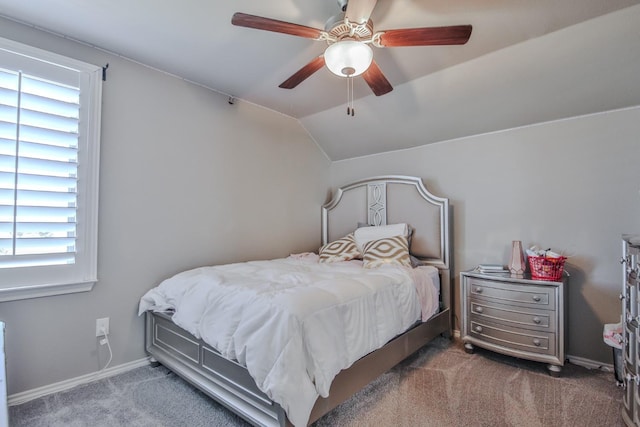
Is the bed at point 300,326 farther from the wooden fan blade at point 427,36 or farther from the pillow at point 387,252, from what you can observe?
the wooden fan blade at point 427,36

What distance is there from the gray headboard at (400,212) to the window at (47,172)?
8.51ft

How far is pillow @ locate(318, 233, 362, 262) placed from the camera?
3354mm

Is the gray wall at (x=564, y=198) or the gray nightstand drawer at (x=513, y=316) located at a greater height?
the gray wall at (x=564, y=198)

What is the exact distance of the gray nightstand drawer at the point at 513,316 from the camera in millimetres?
2418

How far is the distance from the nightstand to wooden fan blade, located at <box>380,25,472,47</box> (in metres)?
1.91

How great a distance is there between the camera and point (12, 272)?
2029mm

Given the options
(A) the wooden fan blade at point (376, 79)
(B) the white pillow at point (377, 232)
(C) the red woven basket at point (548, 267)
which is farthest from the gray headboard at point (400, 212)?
(A) the wooden fan blade at point (376, 79)

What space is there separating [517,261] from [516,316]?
1.60 feet

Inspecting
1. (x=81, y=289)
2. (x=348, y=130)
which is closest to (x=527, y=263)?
(x=348, y=130)

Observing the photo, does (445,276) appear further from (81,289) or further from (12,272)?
(12,272)

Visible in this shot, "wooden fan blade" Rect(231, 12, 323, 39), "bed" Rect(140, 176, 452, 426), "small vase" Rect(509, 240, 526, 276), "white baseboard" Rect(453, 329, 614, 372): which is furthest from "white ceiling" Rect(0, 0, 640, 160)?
"white baseboard" Rect(453, 329, 614, 372)

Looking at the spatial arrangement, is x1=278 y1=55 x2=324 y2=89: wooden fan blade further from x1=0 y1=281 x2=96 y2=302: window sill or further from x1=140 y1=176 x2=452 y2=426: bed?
x1=0 y1=281 x2=96 y2=302: window sill

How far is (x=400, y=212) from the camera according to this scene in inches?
140

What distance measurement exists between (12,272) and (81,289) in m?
0.40
